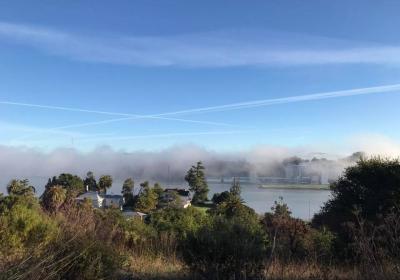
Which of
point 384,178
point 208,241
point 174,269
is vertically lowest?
point 174,269

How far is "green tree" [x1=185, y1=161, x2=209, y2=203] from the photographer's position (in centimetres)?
7206

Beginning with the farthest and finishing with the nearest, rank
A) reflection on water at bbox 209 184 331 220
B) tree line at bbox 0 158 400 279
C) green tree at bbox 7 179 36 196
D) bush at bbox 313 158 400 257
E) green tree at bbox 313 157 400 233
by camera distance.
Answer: green tree at bbox 7 179 36 196, reflection on water at bbox 209 184 331 220, green tree at bbox 313 157 400 233, bush at bbox 313 158 400 257, tree line at bbox 0 158 400 279

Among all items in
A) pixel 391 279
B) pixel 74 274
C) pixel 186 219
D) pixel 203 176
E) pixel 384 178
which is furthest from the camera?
pixel 203 176

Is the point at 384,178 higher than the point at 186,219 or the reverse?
higher

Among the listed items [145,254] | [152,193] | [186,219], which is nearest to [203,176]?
[152,193]

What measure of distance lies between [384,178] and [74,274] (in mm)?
10197

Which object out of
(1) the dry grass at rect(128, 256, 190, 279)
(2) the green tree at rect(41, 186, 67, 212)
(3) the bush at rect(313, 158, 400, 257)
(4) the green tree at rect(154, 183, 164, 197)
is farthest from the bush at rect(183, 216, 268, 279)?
(4) the green tree at rect(154, 183, 164, 197)

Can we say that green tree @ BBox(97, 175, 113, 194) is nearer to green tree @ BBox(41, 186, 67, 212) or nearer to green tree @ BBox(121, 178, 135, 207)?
green tree @ BBox(121, 178, 135, 207)

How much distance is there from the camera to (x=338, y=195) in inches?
555

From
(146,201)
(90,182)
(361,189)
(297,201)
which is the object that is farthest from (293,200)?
(90,182)

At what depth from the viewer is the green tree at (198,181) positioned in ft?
236

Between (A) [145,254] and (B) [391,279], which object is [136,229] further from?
(B) [391,279]

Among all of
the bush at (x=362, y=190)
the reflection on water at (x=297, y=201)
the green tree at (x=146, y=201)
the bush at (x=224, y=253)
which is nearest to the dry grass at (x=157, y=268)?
the bush at (x=224, y=253)

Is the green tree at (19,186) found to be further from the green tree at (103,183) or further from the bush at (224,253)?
the bush at (224,253)
